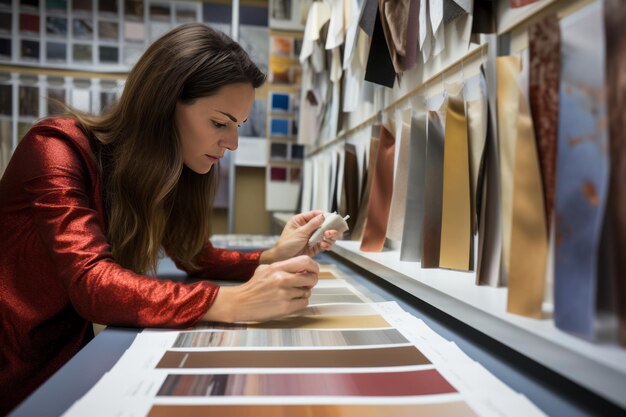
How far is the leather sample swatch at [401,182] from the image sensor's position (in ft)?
3.67

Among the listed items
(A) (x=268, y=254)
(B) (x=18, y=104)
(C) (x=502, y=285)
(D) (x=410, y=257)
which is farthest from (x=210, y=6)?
(C) (x=502, y=285)

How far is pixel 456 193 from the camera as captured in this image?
2.84ft

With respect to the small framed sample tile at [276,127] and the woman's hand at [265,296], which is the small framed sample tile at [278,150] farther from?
the woman's hand at [265,296]

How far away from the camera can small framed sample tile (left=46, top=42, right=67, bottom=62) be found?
11.0 ft

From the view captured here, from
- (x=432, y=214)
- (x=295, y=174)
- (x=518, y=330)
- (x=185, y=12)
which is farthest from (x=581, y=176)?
(x=185, y=12)

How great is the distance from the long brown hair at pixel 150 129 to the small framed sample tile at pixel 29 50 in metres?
2.85

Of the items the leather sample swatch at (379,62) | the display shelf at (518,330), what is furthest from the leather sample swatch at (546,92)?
the leather sample swatch at (379,62)

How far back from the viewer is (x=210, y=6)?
3.52 meters

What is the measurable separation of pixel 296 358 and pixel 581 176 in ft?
1.27

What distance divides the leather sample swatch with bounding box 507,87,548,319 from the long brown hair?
2.10 ft

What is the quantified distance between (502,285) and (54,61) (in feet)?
11.7

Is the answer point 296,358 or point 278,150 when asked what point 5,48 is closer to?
point 278,150

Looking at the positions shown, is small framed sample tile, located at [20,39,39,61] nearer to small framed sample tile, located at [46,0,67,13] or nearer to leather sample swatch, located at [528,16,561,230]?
small framed sample tile, located at [46,0,67,13]

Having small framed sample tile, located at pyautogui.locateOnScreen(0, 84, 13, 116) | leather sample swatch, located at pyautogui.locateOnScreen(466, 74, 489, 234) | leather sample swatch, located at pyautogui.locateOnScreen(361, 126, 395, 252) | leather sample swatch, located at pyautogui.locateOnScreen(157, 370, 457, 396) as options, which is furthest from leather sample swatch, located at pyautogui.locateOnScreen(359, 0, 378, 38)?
small framed sample tile, located at pyautogui.locateOnScreen(0, 84, 13, 116)
